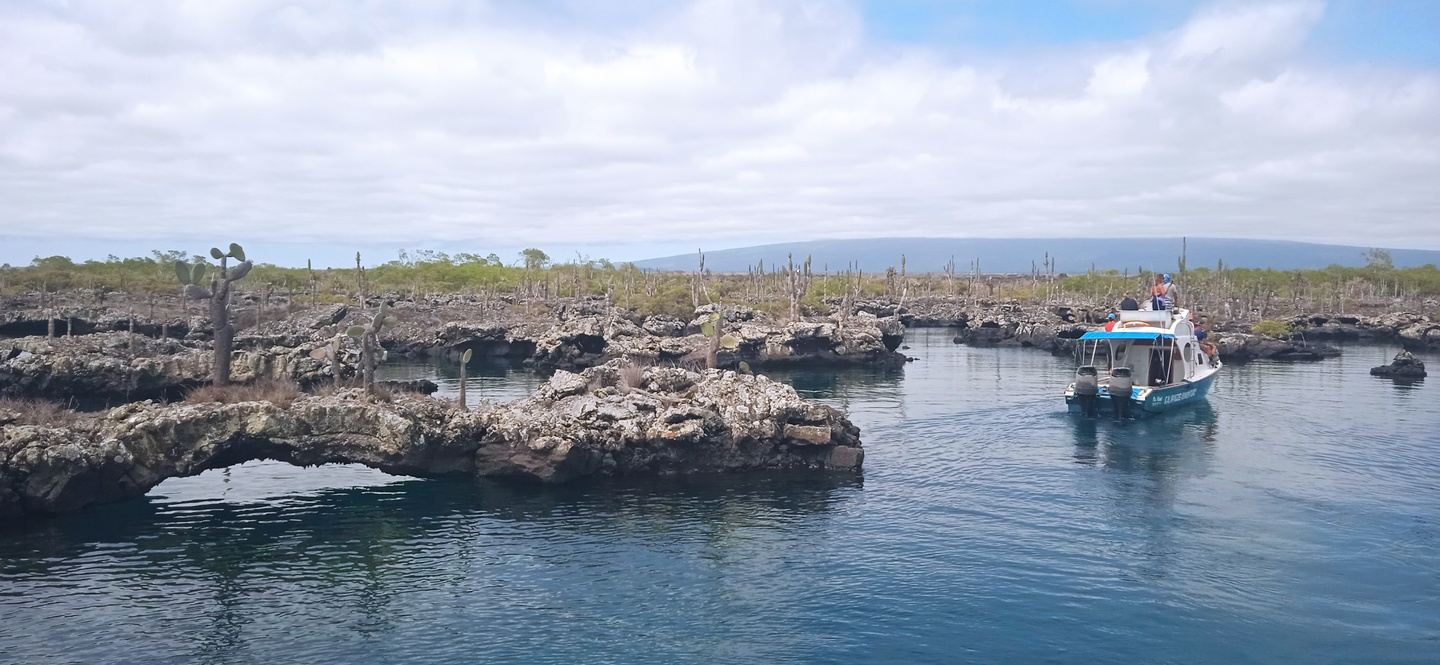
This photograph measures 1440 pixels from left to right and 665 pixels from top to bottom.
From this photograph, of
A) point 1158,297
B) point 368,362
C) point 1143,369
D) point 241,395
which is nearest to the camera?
point 241,395

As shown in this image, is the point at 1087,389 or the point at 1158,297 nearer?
the point at 1087,389

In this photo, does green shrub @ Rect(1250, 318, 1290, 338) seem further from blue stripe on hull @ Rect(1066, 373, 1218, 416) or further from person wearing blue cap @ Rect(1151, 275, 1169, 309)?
blue stripe on hull @ Rect(1066, 373, 1218, 416)

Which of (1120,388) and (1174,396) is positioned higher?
(1120,388)

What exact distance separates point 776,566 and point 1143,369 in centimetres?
3731

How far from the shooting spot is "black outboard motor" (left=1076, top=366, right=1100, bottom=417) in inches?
1983

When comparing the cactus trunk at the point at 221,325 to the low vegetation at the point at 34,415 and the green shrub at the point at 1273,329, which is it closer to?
the low vegetation at the point at 34,415

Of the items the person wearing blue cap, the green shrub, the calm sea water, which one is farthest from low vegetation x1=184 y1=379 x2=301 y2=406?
the green shrub

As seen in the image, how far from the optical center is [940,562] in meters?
27.6

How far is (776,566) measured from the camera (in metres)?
27.2

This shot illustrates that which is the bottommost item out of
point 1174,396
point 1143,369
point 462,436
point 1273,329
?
point 1174,396

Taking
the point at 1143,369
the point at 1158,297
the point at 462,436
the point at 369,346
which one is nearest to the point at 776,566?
the point at 462,436

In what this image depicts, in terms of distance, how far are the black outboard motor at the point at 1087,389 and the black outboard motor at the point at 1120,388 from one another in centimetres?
84

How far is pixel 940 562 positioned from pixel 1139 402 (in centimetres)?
2976

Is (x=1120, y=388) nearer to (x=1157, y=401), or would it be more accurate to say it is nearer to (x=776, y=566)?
(x=1157, y=401)
